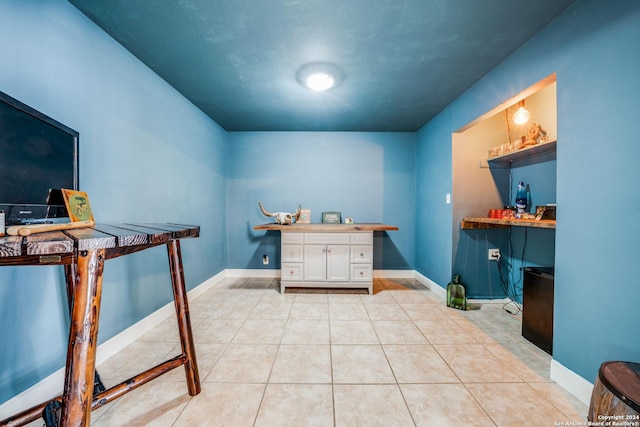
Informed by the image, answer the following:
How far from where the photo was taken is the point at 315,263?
3137mm

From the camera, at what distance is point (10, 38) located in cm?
121

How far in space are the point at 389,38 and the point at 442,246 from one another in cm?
238

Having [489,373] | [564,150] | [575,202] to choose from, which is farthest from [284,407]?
[564,150]

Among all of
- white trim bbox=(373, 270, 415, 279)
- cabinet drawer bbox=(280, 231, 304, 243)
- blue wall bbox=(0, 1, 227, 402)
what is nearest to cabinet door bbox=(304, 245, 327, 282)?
cabinet drawer bbox=(280, 231, 304, 243)

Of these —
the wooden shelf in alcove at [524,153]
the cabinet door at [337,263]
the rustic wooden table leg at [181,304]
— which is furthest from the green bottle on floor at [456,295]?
the rustic wooden table leg at [181,304]

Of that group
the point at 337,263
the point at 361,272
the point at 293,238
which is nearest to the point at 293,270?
the point at 293,238

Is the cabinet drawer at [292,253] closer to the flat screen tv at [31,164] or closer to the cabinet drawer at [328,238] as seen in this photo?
the cabinet drawer at [328,238]

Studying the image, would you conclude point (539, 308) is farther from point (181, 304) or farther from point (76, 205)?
point (76, 205)

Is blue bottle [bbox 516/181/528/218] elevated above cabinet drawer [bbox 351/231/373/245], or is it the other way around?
blue bottle [bbox 516/181/528/218]

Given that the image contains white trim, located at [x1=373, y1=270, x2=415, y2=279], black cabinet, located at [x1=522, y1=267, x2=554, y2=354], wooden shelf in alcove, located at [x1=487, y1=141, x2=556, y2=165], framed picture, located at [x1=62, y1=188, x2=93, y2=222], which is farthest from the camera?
white trim, located at [x1=373, y1=270, x2=415, y2=279]

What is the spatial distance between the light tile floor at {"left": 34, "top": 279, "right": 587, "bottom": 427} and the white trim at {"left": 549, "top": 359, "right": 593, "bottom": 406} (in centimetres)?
5

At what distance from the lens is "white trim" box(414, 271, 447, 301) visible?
2.96m

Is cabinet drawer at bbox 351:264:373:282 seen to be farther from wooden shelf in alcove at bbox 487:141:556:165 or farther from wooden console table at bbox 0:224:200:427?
wooden console table at bbox 0:224:200:427

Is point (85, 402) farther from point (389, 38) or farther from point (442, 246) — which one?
point (442, 246)
